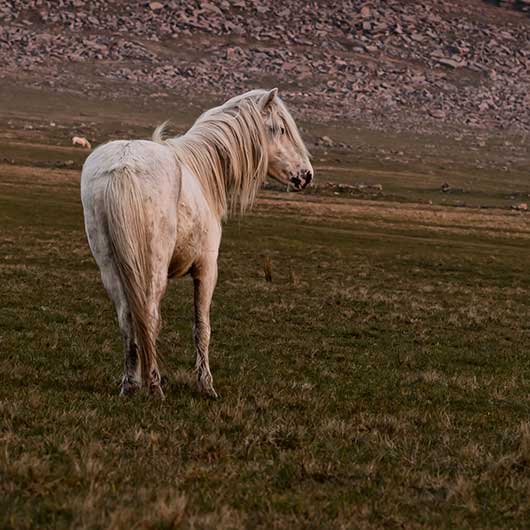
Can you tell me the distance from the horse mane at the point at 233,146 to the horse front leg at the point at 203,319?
83cm

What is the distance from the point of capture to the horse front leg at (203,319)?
359 inches

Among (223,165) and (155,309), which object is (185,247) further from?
(223,165)

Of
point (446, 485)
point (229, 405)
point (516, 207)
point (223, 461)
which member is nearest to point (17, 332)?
point (229, 405)

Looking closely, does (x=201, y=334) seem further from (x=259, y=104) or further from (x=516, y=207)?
(x=516, y=207)

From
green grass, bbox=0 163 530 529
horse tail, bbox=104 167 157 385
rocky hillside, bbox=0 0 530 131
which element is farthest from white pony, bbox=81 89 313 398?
rocky hillside, bbox=0 0 530 131

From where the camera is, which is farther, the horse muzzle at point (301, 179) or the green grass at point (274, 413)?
the horse muzzle at point (301, 179)

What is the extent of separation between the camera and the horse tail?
7.78 meters

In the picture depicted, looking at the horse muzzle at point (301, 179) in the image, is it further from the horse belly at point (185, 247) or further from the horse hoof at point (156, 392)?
the horse hoof at point (156, 392)

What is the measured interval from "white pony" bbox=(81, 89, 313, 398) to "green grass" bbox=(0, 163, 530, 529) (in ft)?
2.68

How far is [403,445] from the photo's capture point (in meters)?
7.25

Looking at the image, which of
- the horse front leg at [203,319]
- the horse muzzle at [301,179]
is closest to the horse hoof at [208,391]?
the horse front leg at [203,319]

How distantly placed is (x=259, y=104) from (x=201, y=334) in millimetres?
2730

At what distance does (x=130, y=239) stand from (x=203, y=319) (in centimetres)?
174

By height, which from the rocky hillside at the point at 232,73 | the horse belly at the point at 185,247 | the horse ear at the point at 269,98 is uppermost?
the horse ear at the point at 269,98
